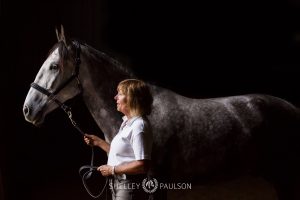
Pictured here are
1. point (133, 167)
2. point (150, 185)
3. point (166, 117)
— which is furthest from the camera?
point (166, 117)

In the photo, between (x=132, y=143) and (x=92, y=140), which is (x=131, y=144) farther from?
(x=92, y=140)

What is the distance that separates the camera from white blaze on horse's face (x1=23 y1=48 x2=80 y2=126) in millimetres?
2561

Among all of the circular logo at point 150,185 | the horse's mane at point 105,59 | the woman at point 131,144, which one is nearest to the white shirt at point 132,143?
the woman at point 131,144

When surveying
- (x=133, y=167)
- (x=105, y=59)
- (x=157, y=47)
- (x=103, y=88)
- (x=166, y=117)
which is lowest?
(x=133, y=167)

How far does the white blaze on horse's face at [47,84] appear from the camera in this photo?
2561mm

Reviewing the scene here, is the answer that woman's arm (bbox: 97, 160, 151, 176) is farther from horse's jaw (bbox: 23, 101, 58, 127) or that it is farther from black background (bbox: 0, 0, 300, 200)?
black background (bbox: 0, 0, 300, 200)

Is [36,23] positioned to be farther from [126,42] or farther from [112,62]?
[112,62]

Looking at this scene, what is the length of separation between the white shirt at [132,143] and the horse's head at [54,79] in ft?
2.13

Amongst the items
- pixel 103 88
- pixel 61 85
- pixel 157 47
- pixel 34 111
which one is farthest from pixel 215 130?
pixel 157 47

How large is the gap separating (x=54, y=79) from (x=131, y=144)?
0.78 metres

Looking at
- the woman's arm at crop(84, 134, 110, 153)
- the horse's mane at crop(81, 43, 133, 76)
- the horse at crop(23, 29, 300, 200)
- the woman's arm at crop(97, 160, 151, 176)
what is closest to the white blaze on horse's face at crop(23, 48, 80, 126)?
the horse at crop(23, 29, 300, 200)

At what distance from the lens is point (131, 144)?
6.59 feet

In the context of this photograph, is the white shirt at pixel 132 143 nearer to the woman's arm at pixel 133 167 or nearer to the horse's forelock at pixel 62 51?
the woman's arm at pixel 133 167

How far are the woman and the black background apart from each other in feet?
7.49
